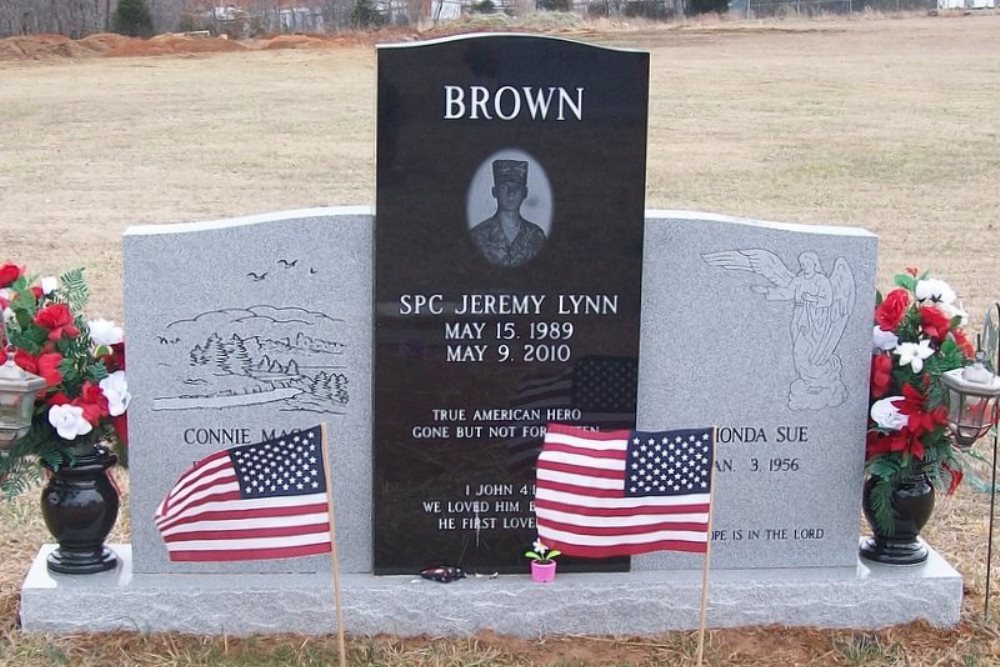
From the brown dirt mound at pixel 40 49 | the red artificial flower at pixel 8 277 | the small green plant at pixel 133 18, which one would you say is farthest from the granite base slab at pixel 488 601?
the small green plant at pixel 133 18

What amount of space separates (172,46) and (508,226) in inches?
1472

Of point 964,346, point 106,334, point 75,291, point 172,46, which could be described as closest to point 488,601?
point 106,334

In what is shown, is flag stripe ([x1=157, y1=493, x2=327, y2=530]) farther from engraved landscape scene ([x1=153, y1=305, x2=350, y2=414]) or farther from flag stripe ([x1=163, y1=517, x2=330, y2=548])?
engraved landscape scene ([x1=153, y1=305, x2=350, y2=414])

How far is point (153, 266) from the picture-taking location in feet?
19.5

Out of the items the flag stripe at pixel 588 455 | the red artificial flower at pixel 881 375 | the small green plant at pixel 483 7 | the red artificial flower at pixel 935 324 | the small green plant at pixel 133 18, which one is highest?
the small green plant at pixel 483 7

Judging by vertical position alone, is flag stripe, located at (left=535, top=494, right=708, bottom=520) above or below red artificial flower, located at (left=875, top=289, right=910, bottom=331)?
below

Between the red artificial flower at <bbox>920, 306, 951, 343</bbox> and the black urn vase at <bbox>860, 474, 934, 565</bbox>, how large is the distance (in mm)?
633

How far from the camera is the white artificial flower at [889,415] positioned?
243 inches

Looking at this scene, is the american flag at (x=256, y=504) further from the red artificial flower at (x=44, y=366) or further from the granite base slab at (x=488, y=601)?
the red artificial flower at (x=44, y=366)

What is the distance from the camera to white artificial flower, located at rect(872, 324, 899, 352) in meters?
6.30

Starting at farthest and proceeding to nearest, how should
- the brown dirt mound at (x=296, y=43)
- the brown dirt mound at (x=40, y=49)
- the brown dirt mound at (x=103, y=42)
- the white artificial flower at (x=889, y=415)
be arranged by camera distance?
the brown dirt mound at (x=296, y=43), the brown dirt mound at (x=103, y=42), the brown dirt mound at (x=40, y=49), the white artificial flower at (x=889, y=415)

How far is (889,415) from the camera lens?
6.18m

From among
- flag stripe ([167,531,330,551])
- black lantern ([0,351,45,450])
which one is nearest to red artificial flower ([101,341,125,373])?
black lantern ([0,351,45,450])

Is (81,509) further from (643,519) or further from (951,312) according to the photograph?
(951,312)
